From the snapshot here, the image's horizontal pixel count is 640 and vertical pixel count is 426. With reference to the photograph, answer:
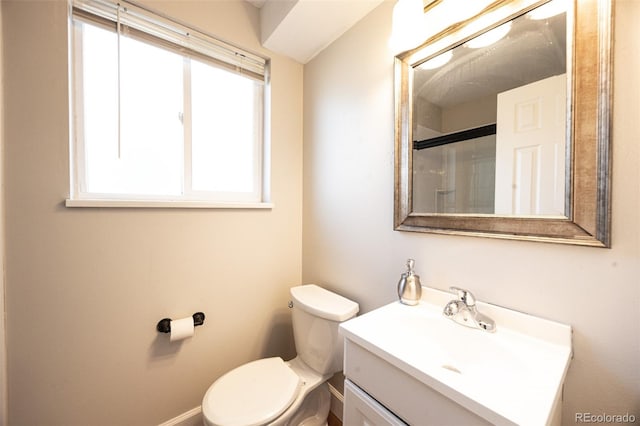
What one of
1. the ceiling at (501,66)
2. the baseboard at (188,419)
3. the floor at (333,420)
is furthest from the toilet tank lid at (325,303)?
the ceiling at (501,66)

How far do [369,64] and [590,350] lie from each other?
135cm

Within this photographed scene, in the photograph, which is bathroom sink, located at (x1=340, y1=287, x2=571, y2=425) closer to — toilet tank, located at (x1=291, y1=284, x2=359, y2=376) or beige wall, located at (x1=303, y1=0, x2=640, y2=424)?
beige wall, located at (x1=303, y1=0, x2=640, y2=424)

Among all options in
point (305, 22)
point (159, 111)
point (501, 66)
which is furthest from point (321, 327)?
point (305, 22)

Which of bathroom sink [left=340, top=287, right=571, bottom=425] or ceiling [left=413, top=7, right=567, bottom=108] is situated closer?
bathroom sink [left=340, top=287, right=571, bottom=425]

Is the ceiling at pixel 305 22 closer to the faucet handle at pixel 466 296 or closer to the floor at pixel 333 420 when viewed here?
the faucet handle at pixel 466 296

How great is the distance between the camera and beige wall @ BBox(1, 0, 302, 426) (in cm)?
89

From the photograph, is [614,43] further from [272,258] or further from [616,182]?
[272,258]

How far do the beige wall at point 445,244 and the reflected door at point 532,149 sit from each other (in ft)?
0.34

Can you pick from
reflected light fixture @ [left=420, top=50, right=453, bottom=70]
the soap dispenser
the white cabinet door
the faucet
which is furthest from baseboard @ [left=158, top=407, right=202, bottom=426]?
reflected light fixture @ [left=420, top=50, right=453, bottom=70]

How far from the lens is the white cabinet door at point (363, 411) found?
0.67m

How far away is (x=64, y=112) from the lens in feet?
3.10

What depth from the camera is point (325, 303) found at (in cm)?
121

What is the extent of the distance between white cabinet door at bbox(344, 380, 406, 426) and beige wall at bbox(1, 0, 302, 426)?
2.74 feet

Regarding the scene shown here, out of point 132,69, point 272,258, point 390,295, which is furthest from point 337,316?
point 132,69
